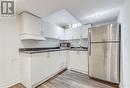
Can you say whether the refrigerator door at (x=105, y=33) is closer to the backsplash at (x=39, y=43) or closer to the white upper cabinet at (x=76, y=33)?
the white upper cabinet at (x=76, y=33)

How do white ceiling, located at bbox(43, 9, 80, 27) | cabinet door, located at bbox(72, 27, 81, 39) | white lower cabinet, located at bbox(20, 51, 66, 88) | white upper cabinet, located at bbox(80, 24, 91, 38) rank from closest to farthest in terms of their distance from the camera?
white lower cabinet, located at bbox(20, 51, 66, 88)
white ceiling, located at bbox(43, 9, 80, 27)
white upper cabinet, located at bbox(80, 24, 91, 38)
cabinet door, located at bbox(72, 27, 81, 39)

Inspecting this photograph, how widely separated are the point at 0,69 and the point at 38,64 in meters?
0.89

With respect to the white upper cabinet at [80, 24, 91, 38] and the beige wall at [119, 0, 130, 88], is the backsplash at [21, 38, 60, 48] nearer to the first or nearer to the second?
the white upper cabinet at [80, 24, 91, 38]

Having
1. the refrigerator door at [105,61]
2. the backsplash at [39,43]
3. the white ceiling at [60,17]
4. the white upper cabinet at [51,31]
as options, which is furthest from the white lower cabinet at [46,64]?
the white ceiling at [60,17]

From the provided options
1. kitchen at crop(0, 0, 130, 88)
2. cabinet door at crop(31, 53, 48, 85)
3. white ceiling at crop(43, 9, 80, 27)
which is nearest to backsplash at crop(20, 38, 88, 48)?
kitchen at crop(0, 0, 130, 88)

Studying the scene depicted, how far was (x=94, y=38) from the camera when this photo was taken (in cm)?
289

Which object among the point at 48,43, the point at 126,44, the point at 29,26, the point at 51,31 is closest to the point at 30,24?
the point at 29,26

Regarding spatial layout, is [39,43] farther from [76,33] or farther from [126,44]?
[126,44]

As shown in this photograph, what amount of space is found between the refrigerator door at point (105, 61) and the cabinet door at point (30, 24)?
6.08ft

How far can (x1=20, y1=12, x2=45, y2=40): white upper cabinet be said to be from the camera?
2527 mm

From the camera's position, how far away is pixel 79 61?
366cm

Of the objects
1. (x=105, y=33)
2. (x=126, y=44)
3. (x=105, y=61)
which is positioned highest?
(x=105, y=33)

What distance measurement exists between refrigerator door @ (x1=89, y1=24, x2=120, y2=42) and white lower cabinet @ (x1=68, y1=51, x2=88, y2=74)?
825 millimetres

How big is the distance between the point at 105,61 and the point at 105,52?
0.26 meters
